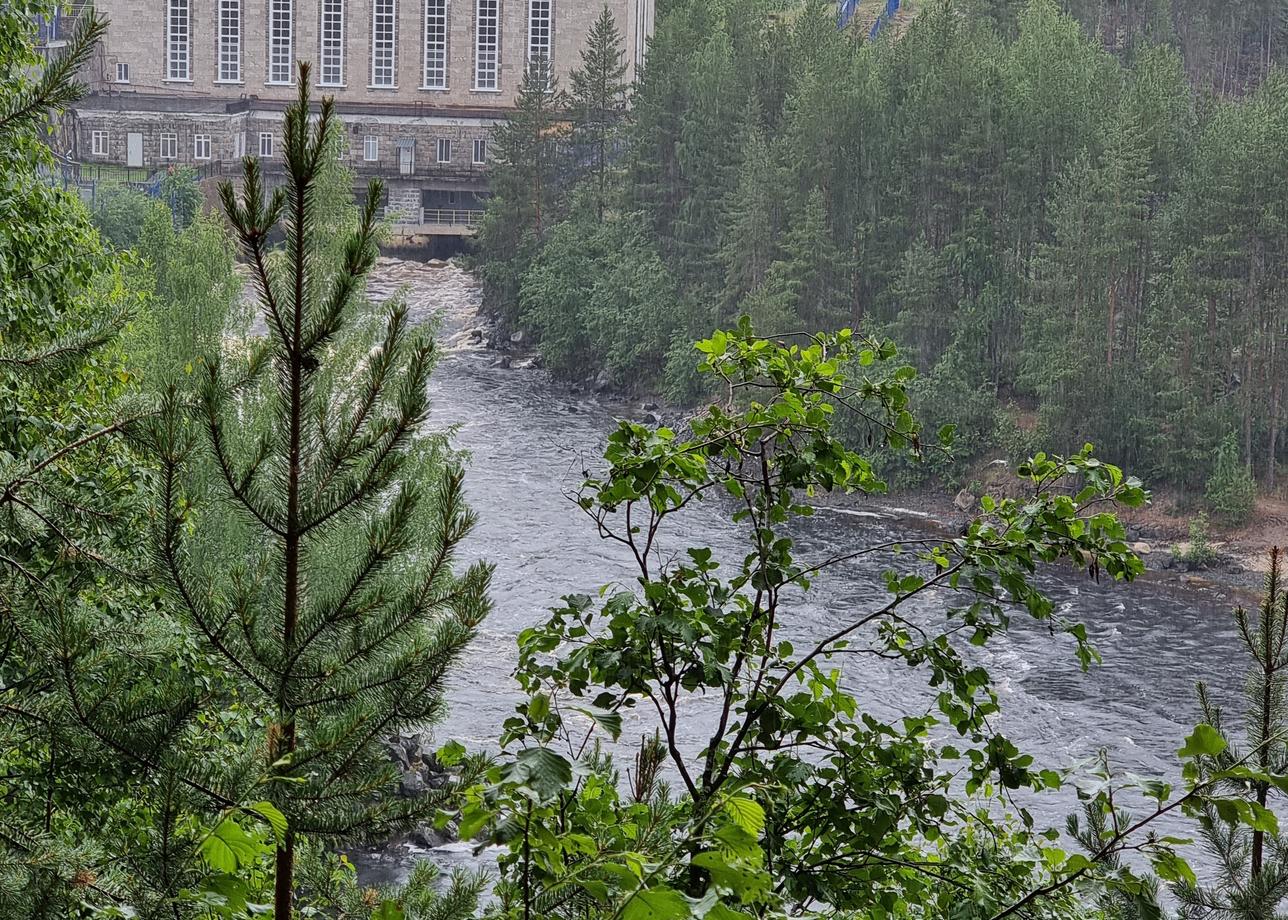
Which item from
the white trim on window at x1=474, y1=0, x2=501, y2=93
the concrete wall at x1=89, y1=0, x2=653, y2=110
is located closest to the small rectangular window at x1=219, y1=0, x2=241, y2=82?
the concrete wall at x1=89, y1=0, x2=653, y2=110

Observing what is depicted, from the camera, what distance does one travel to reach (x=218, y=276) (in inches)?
871

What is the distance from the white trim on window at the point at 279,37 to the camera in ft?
233

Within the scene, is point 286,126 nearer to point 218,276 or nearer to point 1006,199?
point 218,276

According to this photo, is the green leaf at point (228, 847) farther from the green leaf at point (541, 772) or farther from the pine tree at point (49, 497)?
the pine tree at point (49, 497)

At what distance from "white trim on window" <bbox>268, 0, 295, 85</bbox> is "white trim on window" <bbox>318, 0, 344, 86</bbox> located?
4.63ft

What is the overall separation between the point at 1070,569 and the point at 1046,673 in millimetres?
7068

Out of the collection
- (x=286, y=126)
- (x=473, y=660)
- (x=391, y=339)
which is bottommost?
(x=473, y=660)

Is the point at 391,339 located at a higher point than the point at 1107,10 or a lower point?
lower

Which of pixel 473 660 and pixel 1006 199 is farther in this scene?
pixel 1006 199

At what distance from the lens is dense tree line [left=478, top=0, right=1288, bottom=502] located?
35.8 meters

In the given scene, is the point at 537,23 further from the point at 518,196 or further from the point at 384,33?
the point at 518,196

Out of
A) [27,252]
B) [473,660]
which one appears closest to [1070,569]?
[473,660]

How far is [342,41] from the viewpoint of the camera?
234 ft

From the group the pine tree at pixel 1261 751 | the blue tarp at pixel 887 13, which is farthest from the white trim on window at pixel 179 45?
the pine tree at pixel 1261 751
